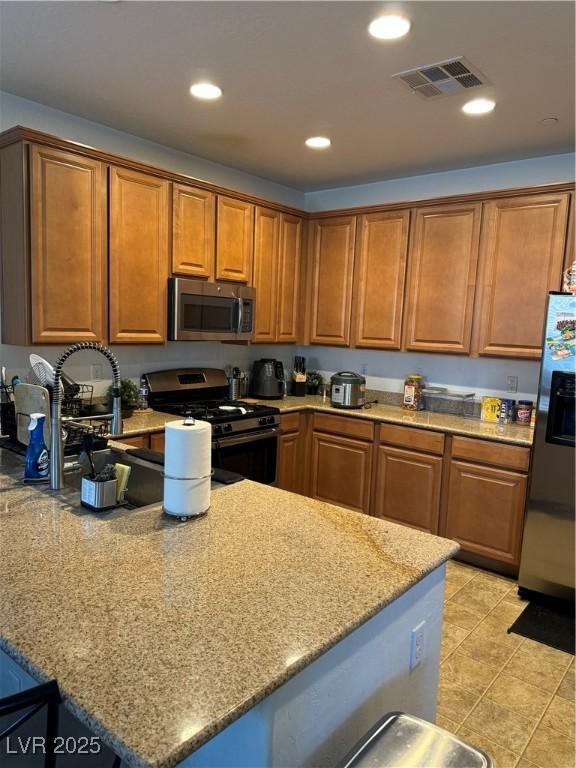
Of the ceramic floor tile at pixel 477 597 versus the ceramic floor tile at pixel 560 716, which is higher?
the ceramic floor tile at pixel 477 597

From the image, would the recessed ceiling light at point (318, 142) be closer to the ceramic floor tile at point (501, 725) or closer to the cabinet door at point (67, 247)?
the cabinet door at point (67, 247)

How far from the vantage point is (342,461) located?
389 centimetres

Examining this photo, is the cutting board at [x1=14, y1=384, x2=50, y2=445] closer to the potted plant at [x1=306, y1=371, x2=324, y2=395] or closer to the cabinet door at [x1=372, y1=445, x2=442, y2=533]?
the cabinet door at [x1=372, y1=445, x2=442, y2=533]

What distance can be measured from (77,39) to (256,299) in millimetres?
2071

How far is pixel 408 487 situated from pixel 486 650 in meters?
1.22

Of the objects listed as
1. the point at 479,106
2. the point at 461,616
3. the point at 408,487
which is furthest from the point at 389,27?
the point at 461,616

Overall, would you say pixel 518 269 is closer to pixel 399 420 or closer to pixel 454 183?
pixel 454 183

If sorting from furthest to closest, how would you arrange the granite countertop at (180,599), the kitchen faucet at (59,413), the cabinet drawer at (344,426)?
the cabinet drawer at (344,426) → the kitchen faucet at (59,413) → the granite countertop at (180,599)

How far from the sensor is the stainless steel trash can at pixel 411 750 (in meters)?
1.04

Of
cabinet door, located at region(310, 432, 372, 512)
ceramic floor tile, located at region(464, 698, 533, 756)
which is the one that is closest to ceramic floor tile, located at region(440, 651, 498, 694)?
ceramic floor tile, located at region(464, 698, 533, 756)

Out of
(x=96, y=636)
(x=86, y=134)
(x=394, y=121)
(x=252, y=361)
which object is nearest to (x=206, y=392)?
(x=252, y=361)

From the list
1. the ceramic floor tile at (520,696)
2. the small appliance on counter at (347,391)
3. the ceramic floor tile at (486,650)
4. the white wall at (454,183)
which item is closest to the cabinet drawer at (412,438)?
the small appliance on counter at (347,391)

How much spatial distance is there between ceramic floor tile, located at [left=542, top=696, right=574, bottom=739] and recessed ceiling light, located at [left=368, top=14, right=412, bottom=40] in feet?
8.90

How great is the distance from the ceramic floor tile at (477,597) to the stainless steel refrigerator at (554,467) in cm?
22
